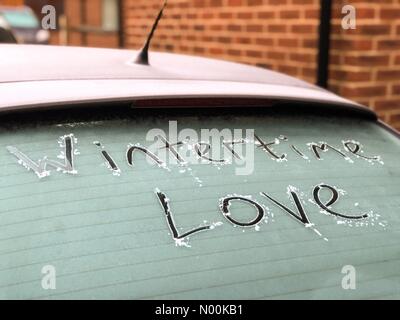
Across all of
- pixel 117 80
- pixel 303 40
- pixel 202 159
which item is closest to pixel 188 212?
pixel 202 159

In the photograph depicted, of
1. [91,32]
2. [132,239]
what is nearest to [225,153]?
[132,239]

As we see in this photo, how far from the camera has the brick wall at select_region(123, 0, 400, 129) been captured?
3930mm

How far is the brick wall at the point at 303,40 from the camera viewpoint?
3930mm

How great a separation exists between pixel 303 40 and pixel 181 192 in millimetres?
3198

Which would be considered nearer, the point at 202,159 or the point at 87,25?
the point at 202,159

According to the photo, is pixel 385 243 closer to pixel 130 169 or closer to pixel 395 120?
pixel 130 169

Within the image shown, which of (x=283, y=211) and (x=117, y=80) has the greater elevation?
(x=117, y=80)

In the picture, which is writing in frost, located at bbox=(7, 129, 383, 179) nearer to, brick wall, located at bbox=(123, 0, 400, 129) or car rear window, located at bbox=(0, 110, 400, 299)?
car rear window, located at bbox=(0, 110, 400, 299)

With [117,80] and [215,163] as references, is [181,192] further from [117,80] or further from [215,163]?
[117,80]

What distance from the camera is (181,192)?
1367 mm

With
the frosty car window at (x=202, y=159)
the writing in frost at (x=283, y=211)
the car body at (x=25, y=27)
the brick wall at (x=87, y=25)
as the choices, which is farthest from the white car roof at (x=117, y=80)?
the car body at (x=25, y=27)

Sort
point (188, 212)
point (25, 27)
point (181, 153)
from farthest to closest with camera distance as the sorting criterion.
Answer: point (25, 27)
point (181, 153)
point (188, 212)

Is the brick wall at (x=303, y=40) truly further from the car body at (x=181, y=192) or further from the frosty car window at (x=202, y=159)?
the frosty car window at (x=202, y=159)

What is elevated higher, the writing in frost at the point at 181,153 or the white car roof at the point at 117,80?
the white car roof at the point at 117,80
